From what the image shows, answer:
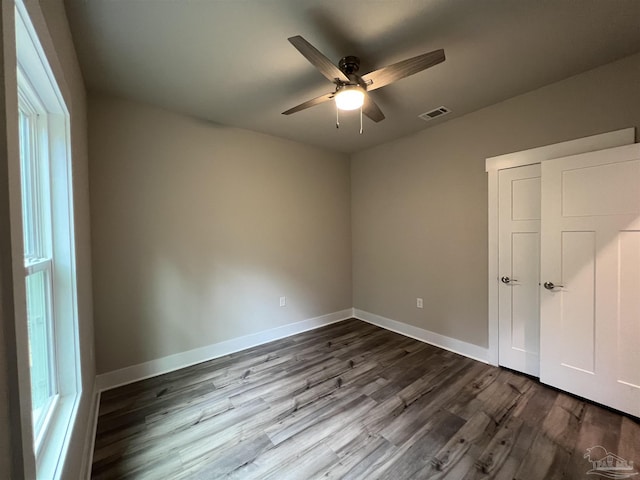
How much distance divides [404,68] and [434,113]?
138cm

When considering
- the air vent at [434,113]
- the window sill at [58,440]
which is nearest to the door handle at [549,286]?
the air vent at [434,113]

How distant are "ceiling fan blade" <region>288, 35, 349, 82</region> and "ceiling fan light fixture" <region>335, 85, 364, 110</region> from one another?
6 centimetres

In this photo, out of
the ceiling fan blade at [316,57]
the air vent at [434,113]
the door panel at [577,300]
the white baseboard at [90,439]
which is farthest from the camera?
the air vent at [434,113]

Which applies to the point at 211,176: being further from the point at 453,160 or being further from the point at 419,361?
the point at 419,361

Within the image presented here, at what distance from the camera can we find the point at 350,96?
1684 mm

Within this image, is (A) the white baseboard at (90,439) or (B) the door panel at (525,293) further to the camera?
(B) the door panel at (525,293)

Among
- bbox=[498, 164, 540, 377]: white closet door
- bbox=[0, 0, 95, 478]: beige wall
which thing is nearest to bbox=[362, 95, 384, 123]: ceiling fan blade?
bbox=[498, 164, 540, 377]: white closet door

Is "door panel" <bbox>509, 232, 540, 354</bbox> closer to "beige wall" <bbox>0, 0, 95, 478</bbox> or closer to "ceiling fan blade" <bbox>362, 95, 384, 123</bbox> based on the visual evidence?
"ceiling fan blade" <bbox>362, 95, 384, 123</bbox>

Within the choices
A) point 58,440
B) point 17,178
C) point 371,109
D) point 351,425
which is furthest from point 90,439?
point 371,109

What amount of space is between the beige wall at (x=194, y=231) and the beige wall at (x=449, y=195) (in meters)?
0.78

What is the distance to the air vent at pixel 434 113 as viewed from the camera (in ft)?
8.48

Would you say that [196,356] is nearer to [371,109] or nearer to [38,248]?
[38,248]

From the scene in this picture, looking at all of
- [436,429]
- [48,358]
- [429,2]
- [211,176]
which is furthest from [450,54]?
[48,358]

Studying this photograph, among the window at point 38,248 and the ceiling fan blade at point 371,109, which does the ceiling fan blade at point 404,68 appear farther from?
the window at point 38,248
